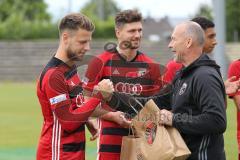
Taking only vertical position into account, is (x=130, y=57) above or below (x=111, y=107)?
above

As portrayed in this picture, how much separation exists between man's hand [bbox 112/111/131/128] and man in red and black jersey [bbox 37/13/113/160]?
18.3 inches

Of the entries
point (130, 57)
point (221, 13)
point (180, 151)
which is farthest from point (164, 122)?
point (221, 13)

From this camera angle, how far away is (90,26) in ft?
19.2

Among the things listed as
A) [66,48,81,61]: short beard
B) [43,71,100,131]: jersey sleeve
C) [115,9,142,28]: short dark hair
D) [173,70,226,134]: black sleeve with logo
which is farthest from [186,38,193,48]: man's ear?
[115,9,142,28]: short dark hair

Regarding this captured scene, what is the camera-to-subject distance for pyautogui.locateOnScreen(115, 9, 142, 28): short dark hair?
6.98 meters

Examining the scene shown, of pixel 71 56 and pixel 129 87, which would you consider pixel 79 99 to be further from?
pixel 129 87

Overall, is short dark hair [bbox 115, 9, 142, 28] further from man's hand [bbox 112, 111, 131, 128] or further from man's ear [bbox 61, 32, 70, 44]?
man's ear [bbox 61, 32, 70, 44]

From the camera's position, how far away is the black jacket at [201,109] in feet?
16.8

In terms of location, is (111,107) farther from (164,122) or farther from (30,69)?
(30,69)

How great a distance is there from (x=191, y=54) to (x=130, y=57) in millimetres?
1521

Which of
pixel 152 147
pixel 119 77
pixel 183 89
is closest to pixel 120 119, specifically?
pixel 119 77

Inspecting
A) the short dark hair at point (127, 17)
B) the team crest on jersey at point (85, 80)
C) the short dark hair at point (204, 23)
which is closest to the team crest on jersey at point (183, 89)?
the team crest on jersey at point (85, 80)

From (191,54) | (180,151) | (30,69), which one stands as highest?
(191,54)

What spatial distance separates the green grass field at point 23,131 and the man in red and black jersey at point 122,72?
4.29 metres
